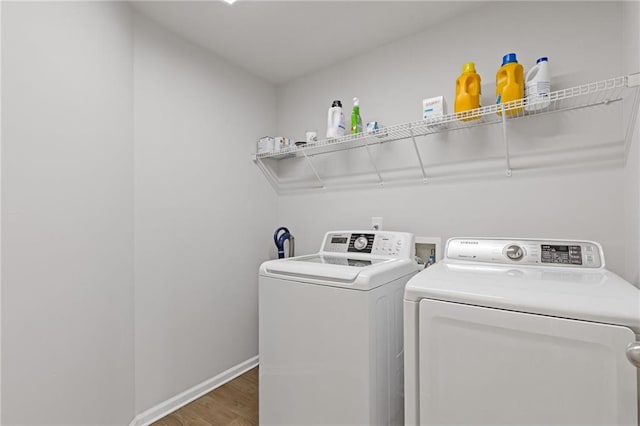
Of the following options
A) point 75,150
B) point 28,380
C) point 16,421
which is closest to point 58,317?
point 28,380

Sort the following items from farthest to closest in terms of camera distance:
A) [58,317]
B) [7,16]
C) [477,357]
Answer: [58,317] < [7,16] < [477,357]

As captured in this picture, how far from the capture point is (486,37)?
1.79 metres

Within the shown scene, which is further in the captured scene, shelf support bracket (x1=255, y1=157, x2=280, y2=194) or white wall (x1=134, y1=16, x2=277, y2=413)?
shelf support bracket (x1=255, y1=157, x2=280, y2=194)

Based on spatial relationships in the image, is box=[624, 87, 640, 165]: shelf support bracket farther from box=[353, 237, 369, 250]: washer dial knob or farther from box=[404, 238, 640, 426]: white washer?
box=[353, 237, 369, 250]: washer dial knob

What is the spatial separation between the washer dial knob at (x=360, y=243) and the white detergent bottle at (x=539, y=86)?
1.14m

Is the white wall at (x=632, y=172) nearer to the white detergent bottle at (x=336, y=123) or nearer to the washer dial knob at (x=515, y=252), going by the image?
the washer dial knob at (x=515, y=252)

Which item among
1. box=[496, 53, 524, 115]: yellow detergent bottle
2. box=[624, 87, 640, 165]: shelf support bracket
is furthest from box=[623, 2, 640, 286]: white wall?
box=[496, 53, 524, 115]: yellow detergent bottle

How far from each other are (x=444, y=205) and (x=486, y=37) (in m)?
1.03

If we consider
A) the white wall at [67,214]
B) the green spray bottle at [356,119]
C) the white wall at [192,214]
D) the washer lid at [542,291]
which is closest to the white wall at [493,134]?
the green spray bottle at [356,119]

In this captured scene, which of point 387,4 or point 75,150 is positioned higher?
point 387,4

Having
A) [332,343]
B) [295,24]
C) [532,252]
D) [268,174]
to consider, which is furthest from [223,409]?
[295,24]

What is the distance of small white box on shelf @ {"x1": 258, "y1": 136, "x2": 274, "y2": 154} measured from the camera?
2.53 m

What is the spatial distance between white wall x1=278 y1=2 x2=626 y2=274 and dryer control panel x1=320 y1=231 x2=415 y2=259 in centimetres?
23

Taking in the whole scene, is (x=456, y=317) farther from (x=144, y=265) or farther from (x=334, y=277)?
(x=144, y=265)
